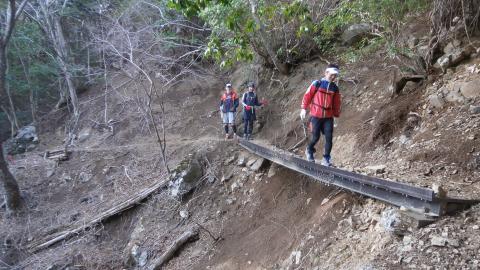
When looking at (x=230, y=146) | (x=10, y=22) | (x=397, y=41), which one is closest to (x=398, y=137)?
(x=397, y=41)

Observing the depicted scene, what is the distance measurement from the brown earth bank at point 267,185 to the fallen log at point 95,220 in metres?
0.19

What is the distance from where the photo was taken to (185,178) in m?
11.0

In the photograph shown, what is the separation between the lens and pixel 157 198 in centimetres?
1147

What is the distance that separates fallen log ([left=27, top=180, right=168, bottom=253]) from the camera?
447 inches

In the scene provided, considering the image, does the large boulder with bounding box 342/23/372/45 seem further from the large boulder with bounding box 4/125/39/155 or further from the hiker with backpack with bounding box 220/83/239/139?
the large boulder with bounding box 4/125/39/155

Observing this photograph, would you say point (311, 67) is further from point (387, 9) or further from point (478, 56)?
point (478, 56)

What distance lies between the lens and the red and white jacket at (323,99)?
6570 millimetres

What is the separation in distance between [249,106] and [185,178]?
327 centimetres

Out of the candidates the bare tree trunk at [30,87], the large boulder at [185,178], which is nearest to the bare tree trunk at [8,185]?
the large boulder at [185,178]

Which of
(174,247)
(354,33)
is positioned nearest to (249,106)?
(354,33)

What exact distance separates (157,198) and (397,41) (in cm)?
837

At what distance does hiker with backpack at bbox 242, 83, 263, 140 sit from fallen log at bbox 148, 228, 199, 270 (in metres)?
4.36

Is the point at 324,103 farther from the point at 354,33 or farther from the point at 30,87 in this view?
the point at 30,87

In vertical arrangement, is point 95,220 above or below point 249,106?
below
